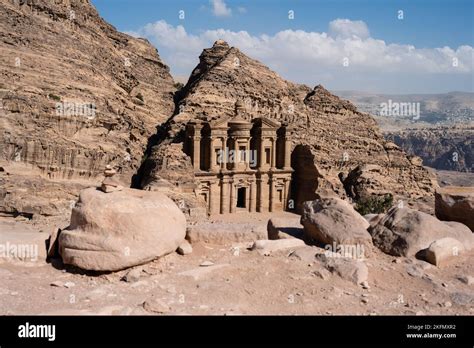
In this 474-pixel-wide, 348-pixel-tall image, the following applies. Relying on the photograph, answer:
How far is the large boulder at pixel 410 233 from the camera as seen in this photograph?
458 inches

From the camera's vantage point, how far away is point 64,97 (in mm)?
32312

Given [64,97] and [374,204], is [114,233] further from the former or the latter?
[374,204]

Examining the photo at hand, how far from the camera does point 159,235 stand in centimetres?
1093

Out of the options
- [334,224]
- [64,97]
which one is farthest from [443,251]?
[64,97]

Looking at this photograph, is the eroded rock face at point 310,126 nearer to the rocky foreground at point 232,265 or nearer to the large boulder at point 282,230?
the large boulder at point 282,230

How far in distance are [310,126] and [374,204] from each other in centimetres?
1187

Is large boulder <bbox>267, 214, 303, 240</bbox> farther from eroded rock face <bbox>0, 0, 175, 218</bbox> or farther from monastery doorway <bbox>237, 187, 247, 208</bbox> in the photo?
monastery doorway <bbox>237, 187, 247, 208</bbox>

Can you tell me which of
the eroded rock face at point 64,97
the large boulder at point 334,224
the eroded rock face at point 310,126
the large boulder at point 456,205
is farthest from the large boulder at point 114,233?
the eroded rock face at point 310,126

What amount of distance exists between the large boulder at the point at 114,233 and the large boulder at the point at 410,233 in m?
5.93

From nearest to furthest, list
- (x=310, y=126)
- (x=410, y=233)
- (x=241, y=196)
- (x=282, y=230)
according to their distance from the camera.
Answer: (x=410, y=233) → (x=282, y=230) → (x=241, y=196) → (x=310, y=126)

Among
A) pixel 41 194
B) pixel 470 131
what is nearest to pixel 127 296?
pixel 41 194

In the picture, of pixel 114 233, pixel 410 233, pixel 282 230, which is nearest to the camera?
pixel 114 233

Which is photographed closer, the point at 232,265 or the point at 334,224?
the point at 232,265

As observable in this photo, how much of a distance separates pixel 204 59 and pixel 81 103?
68.8ft
